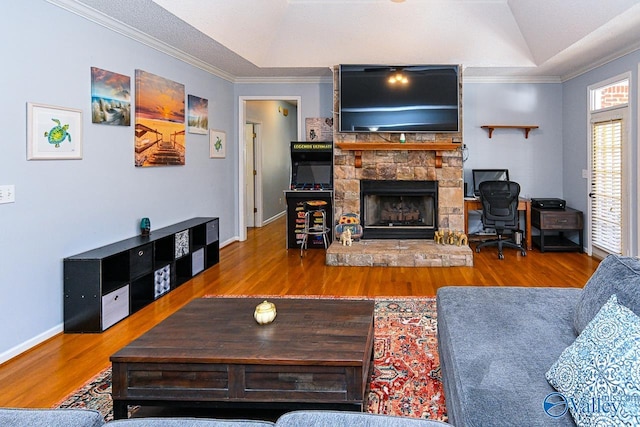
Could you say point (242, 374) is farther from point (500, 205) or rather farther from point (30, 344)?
point (500, 205)

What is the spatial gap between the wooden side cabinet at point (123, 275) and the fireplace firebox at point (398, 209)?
2.50m

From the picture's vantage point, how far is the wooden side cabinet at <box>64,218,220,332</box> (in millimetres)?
3430

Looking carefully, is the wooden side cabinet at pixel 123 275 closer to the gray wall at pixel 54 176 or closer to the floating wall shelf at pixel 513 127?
the gray wall at pixel 54 176

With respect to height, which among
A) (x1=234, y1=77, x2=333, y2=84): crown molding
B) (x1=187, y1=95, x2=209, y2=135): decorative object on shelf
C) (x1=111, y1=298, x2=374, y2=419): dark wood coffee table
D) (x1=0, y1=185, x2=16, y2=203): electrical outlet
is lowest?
(x1=111, y1=298, x2=374, y2=419): dark wood coffee table

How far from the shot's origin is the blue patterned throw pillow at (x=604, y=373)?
3.94 feet

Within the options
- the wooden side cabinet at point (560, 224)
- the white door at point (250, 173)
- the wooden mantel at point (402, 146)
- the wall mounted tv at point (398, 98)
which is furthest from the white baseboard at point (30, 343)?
the wooden side cabinet at point (560, 224)

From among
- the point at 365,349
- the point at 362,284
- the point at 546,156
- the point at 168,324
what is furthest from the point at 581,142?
the point at 168,324

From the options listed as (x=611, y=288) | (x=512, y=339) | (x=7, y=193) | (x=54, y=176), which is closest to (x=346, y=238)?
(x=54, y=176)

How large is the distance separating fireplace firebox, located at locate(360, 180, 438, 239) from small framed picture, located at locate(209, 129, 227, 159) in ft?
6.85

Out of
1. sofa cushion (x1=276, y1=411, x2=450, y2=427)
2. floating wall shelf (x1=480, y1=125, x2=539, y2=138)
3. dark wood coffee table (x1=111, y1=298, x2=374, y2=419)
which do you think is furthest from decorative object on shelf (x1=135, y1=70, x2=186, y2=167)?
floating wall shelf (x1=480, y1=125, x2=539, y2=138)

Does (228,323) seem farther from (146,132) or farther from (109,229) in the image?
(146,132)

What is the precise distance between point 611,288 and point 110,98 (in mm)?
3978

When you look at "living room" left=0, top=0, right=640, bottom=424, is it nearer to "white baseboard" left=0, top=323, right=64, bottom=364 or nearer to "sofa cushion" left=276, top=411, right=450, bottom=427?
"white baseboard" left=0, top=323, right=64, bottom=364

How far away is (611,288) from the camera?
1.84 m
